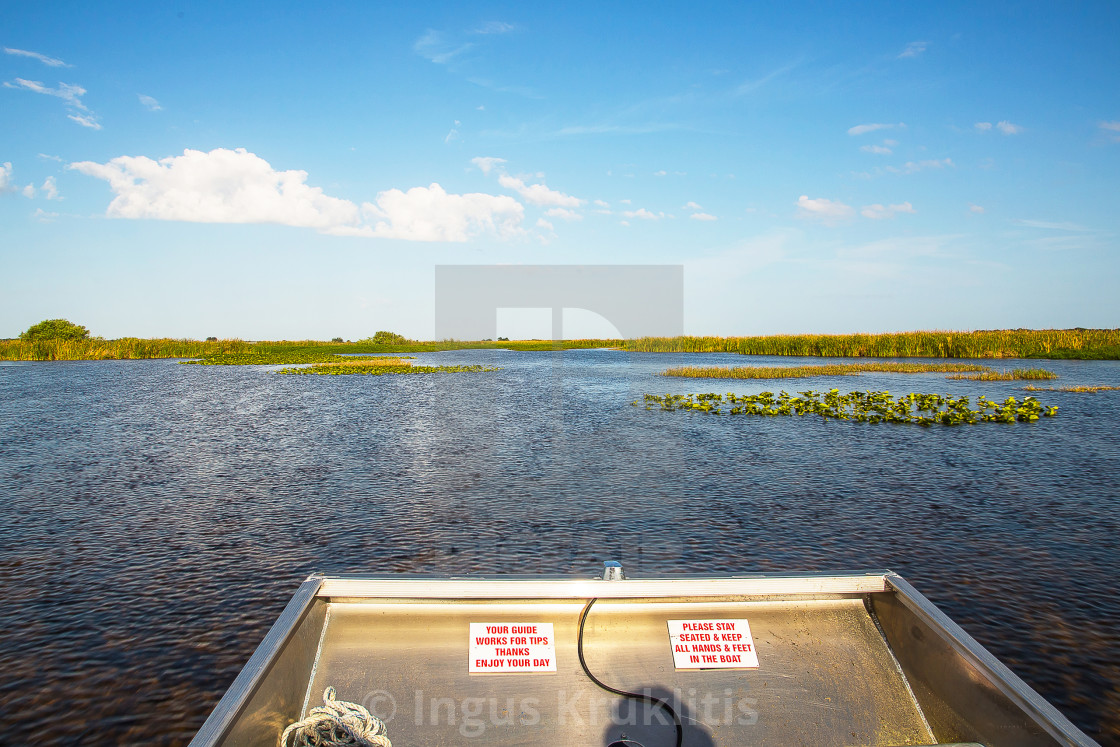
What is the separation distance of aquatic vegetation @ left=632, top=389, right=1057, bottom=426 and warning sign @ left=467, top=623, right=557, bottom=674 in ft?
59.8

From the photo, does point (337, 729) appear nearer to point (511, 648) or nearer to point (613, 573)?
point (511, 648)

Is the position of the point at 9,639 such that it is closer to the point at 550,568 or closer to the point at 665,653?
the point at 550,568

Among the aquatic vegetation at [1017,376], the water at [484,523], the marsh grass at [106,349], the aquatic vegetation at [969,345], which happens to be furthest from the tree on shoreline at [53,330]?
the aquatic vegetation at [1017,376]

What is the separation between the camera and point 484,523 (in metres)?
9.27

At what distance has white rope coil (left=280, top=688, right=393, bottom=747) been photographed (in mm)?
3479

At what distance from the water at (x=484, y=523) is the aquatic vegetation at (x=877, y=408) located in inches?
40.1

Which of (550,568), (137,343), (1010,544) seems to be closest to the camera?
(550,568)

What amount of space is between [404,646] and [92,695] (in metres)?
2.75

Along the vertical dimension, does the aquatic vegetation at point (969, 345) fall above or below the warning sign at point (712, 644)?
above

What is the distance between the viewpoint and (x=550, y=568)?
7.42m

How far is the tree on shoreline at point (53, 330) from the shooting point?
93.5 metres

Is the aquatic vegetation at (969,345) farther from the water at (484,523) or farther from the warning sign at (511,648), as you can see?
the warning sign at (511,648)

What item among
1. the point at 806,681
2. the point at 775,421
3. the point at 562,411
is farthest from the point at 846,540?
the point at 562,411

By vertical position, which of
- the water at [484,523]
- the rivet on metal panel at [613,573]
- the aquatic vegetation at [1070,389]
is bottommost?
the water at [484,523]
